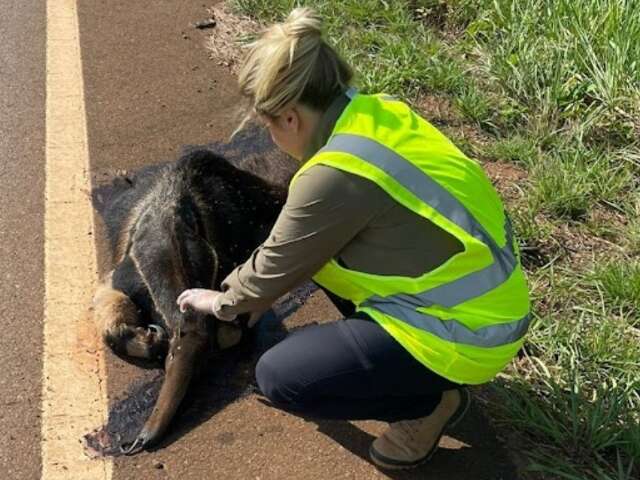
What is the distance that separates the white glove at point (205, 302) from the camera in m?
3.29

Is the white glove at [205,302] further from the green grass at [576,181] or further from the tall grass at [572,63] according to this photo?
the tall grass at [572,63]

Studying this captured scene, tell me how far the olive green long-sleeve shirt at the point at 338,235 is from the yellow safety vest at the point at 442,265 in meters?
0.04

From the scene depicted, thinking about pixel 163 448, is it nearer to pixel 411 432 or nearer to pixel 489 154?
pixel 411 432

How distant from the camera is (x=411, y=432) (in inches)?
133

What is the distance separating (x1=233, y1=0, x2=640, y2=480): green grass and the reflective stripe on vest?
663 mm

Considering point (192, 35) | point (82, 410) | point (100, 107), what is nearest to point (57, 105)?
point (100, 107)

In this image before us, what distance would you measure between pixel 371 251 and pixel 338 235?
0.17 metres

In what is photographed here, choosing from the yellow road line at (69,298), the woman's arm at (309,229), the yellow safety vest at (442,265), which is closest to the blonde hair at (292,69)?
the yellow safety vest at (442,265)

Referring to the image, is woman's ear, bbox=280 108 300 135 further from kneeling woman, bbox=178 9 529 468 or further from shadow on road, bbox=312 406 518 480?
shadow on road, bbox=312 406 518 480

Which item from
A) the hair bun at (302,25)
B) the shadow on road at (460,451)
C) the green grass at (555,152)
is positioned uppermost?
the hair bun at (302,25)

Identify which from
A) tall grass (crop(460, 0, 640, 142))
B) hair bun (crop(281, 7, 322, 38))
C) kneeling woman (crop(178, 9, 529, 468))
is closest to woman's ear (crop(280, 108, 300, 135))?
kneeling woman (crop(178, 9, 529, 468))

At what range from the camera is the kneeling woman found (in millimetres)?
2824

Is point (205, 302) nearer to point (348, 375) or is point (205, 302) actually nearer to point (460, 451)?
point (348, 375)

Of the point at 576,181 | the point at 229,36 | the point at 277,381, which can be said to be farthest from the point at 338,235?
the point at 229,36
